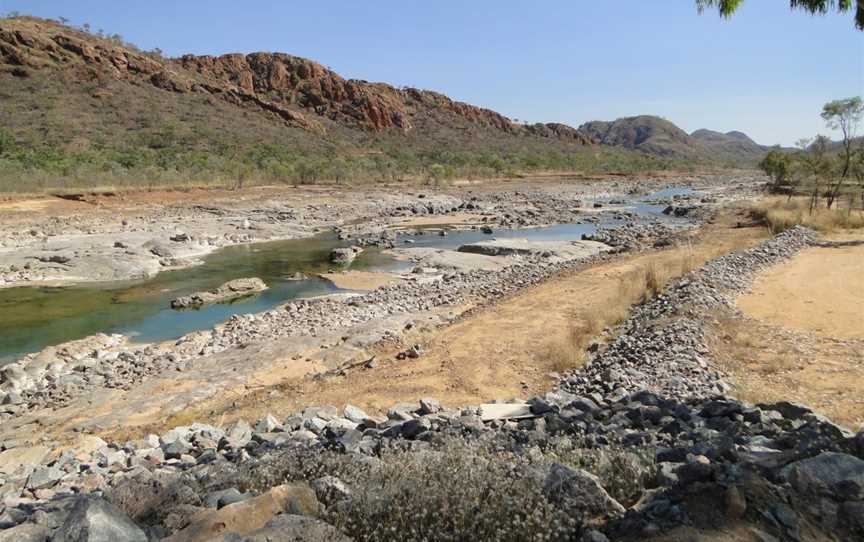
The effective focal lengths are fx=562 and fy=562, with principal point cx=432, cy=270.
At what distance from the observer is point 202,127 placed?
190 feet

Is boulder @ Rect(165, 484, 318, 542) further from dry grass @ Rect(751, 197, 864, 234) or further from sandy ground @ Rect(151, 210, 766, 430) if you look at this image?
dry grass @ Rect(751, 197, 864, 234)

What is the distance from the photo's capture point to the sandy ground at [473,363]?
310 inches

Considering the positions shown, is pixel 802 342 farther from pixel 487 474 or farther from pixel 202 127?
pixel 202 127

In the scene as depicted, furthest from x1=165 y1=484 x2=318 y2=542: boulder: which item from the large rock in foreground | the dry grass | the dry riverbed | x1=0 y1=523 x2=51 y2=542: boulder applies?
the dry grass

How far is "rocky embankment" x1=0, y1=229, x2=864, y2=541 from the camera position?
296 centimetres

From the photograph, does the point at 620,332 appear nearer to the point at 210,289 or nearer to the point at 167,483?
the point at 167,483

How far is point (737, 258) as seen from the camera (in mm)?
15273

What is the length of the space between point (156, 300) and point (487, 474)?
13.9m

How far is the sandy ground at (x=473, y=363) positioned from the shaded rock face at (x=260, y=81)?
2584 inches

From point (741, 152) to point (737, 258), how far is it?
21370cm

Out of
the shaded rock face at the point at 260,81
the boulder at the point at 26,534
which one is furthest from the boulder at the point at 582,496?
the shaded rock face at the point at 260,81

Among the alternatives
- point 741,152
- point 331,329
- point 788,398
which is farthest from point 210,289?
point 741,152

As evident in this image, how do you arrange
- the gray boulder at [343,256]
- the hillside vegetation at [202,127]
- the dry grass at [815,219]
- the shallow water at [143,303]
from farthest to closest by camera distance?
the hillside vegetation at [202,127] < the dry grass at [815,219] < the gray boulder at [343,256] < the shallow water at [143,303]

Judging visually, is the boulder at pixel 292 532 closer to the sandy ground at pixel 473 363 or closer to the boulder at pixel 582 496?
the boulder at pixel 582 496
